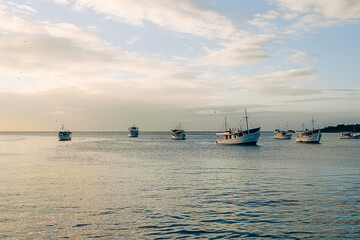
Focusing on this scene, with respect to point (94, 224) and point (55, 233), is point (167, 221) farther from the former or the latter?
point (55, 233)

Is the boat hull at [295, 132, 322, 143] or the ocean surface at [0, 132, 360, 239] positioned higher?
the boat hull at [295, 132, 322, 143]

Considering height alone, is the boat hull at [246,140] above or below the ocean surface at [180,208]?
above

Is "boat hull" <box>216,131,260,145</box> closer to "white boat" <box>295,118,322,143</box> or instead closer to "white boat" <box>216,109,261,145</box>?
"white boat" <box>216,109,261,145</box>

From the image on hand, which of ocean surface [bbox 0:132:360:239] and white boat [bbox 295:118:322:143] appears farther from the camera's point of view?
white boat [bbox 295:118:322:143]

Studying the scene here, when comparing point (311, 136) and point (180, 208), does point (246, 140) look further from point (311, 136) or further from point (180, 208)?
point (180, 208)

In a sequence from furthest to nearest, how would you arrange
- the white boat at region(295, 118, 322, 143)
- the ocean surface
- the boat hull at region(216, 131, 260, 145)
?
the white boat at region(295, 118, 322, 143)
the boat hull at region(216, 131, 260, 145)
the ocean surface

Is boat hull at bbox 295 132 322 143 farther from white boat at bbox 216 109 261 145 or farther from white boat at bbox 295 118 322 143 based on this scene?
white boat at bbox 216 109 261 145

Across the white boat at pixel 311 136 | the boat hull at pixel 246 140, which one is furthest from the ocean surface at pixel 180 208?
the white boat at pixel 311 136

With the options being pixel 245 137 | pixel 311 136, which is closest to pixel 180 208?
pixel 245 137

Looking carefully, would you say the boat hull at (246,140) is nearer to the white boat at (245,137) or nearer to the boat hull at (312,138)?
the white boat at (245,137)

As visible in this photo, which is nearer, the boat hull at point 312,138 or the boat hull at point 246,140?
the boat hull at point 246,140

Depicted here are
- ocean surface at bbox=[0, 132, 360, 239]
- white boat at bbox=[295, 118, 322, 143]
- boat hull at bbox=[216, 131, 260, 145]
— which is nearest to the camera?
ocean surface at bbox=[0, 132, 360, 239]

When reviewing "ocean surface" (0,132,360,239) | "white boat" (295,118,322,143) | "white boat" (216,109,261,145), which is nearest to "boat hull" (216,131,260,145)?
"white boat" (216,109,261,145)

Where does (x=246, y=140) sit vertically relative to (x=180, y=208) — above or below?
above
